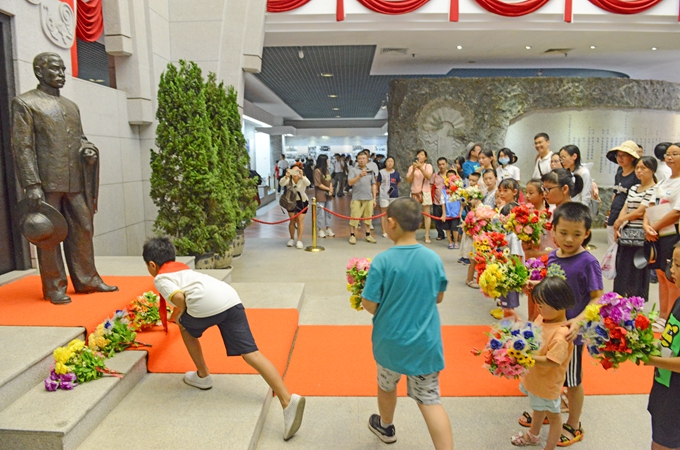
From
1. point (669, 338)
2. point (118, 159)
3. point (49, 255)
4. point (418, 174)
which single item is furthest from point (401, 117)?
point (669, 338)

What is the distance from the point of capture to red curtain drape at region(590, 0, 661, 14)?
8.59m

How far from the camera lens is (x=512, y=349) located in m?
2.26

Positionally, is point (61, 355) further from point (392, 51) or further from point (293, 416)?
point (392, 51)

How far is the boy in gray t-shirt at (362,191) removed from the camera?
28.5ft

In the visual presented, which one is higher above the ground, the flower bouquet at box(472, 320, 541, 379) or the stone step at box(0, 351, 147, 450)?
the flower bouquet at box(472, 320, 541, 379)

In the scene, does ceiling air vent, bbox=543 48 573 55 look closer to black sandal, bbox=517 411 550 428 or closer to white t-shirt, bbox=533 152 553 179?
white t-shirt, bbox=533 152 553 179

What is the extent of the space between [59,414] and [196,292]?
880mm

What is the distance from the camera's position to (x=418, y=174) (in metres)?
8.68

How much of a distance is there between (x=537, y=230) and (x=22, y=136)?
148 inches

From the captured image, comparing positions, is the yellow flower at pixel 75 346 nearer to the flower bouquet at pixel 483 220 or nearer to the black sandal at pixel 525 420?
the black sandal at pixel 525 420

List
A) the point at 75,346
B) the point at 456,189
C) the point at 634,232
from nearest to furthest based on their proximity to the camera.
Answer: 1. the point at 75,346
2. the point at 634,232
3. the point at 456,189

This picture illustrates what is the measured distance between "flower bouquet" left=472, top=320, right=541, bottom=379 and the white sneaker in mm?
1108

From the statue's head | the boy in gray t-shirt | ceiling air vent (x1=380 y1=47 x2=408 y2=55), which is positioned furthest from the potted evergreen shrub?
ceiling air vent (x1=380 y1=47 x2=408 y2=55)

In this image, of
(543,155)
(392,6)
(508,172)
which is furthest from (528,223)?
(392,6)
